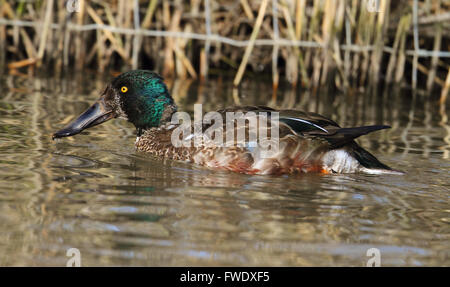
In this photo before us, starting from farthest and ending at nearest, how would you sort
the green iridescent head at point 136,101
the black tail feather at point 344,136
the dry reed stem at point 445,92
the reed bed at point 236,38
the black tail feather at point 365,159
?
the reed bed at point 236,38, the dry reed stem at point 445,92, the green iridescent head at point 136,101, the black tail feather at point 365,159, the black tail feather at point 344,136

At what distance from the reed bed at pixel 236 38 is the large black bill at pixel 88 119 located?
3.35m

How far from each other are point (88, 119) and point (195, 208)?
2.01 metres

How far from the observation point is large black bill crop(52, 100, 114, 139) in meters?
5.74

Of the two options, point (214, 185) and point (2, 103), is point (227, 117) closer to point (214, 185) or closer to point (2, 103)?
point (214, 185)

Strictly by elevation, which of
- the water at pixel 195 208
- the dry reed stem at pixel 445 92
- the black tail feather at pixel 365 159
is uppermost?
the dry reed stem at pixel 445 92

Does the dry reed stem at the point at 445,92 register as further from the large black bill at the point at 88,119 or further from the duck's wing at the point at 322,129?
the large black bill at the point at 88,119

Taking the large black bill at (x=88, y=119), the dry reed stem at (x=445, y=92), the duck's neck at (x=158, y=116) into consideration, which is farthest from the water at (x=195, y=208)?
the dry reed stem at (x=445, y=92)

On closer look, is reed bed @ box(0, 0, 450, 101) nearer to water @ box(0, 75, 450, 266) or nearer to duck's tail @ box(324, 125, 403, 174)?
water @ box(0, 75, 450, 266)

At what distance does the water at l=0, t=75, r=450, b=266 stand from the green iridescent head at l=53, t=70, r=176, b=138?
0.23m

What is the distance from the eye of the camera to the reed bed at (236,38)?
30.0 feet

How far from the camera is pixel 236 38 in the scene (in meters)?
10.3

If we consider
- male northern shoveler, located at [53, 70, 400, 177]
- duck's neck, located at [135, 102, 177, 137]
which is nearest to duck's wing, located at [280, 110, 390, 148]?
male northern shoveler, located at [53, 70, 400, 177]

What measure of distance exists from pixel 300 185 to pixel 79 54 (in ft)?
19.2

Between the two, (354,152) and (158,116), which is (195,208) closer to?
(354,152)
